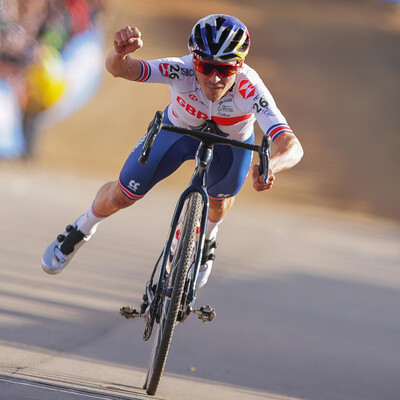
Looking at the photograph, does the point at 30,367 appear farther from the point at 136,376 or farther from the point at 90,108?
the point at 90,108

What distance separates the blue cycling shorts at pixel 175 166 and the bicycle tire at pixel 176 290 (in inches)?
30.0

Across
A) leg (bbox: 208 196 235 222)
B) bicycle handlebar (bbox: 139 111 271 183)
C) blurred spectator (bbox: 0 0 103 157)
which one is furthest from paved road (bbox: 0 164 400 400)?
blurred spectator (bbox: 0 0 103 157)

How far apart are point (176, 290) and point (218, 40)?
4.09 ft

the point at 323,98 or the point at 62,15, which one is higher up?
the point at 323,98

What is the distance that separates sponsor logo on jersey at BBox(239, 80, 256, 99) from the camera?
163 inches

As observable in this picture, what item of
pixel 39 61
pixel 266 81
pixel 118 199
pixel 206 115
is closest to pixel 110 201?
pixel 118 199

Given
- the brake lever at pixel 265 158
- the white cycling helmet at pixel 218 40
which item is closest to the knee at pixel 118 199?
the white cycling helmet at pixel 218 40

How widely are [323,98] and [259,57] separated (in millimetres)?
2224

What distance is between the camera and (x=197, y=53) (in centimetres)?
390

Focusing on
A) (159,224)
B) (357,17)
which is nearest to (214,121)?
(159,224)

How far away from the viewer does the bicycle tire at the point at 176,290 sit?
3541mm

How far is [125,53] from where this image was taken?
3891 mm

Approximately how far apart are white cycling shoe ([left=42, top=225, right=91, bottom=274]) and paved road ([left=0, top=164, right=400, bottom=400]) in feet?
1.14

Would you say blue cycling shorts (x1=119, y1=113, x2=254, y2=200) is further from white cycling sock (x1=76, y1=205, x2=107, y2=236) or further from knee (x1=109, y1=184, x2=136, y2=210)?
white cycling sock (x1=76, y1=205, x2=107, y2=236)
